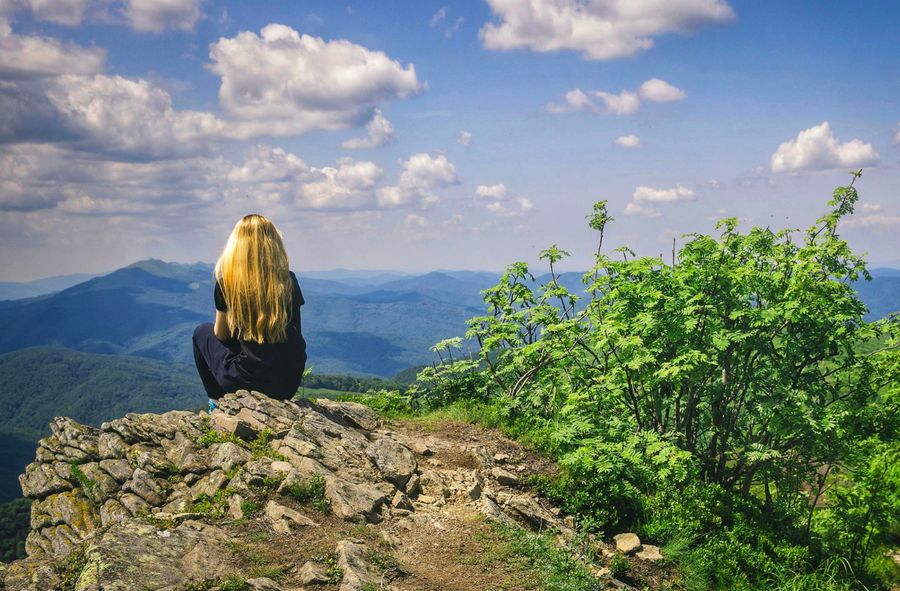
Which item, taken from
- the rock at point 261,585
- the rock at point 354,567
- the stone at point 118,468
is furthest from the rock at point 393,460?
the stone at point 118,468

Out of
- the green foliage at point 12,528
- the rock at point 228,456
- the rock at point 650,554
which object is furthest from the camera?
the green foliage at point 12,528

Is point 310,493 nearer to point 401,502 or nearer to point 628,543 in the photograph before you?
point 401,502

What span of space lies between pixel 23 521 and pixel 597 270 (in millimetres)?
152135

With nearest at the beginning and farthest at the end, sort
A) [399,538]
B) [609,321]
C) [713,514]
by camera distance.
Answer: [399,538] → [713,514] → [609,321]

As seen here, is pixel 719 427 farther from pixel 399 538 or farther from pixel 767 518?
pixel 399 538

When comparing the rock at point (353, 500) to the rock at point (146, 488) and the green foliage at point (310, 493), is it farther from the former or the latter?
the rock at point (146, 488)

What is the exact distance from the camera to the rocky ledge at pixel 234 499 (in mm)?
5730

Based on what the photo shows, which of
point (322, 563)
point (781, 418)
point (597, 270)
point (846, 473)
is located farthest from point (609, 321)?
point (846, 473)

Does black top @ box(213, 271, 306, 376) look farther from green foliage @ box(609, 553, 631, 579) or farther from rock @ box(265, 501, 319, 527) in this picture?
green foliage @ box(609, 553, 631, 579)

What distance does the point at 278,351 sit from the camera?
9.12 meters

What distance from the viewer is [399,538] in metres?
6.94

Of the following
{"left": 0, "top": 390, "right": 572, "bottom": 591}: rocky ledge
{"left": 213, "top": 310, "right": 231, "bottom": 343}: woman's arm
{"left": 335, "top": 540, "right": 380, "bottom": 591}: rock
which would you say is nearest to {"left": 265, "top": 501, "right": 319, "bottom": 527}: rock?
{"left": 0, "top": 390, "right": 572, "bottom": 591}: rocky ledge

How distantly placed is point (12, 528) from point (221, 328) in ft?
471

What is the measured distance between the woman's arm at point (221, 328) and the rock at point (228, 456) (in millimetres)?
1745
